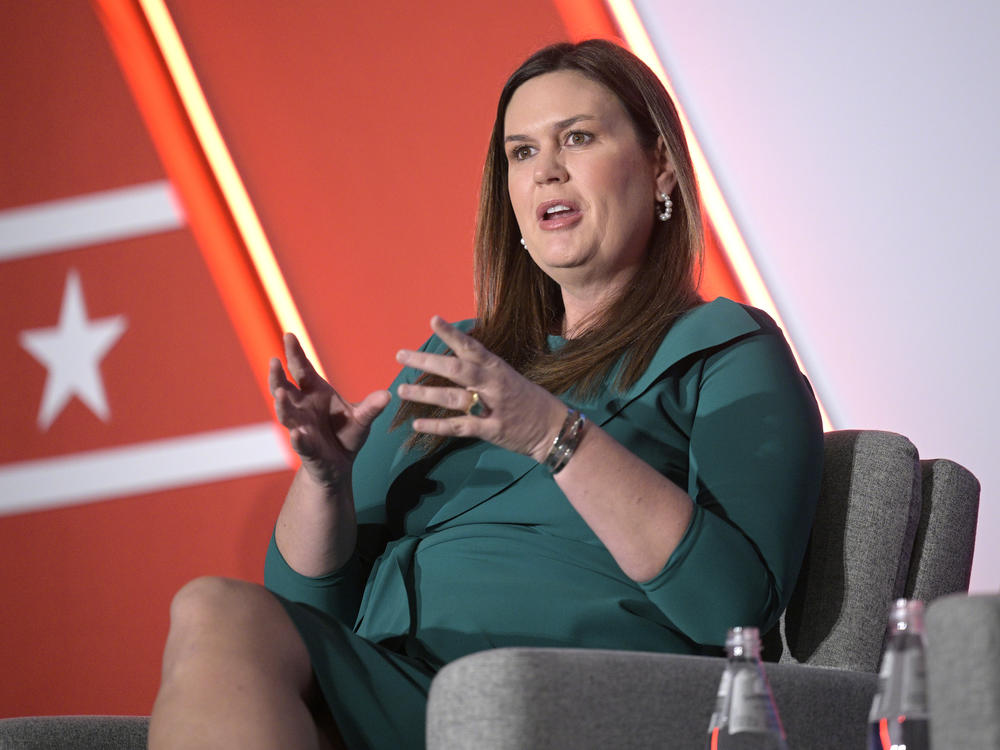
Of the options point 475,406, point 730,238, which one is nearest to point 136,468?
point 730,238

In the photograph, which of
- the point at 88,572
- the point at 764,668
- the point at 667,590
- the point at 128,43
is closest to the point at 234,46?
the point at 128,43

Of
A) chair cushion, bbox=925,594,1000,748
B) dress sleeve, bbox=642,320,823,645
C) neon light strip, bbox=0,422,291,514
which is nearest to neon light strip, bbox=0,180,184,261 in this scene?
neon light strip, bbox=0,422,291,514

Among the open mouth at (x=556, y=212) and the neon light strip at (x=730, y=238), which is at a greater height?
the open mouth at (x=556, y=212)

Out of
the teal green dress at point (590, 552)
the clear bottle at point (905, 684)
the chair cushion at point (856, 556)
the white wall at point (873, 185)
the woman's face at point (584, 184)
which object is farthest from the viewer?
the white wall at point (873, 185)

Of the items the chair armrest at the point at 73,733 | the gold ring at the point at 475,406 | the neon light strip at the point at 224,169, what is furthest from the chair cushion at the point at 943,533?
the neon light strip at the point at 224,169

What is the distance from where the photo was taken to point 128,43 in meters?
2.61

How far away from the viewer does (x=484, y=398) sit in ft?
3.73

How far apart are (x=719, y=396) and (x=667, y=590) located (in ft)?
0.88

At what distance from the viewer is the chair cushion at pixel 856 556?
4.45 feet

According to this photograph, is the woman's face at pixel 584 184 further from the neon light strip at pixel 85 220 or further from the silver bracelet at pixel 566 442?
the neon light strip at pixel 85 220

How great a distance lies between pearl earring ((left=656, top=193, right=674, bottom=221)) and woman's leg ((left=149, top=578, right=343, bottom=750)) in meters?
0.86

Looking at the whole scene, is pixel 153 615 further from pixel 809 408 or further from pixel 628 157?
pixel 809 408

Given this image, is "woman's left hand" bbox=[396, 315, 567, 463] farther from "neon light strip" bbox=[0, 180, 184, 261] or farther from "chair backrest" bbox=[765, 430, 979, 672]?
"neon light strip" bbox=[0, 180, 184, 261]

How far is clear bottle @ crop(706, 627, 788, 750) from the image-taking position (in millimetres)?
940
